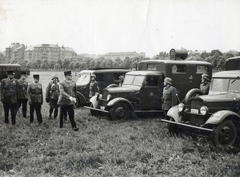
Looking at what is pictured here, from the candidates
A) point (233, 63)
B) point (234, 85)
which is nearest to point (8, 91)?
point (234, 85)

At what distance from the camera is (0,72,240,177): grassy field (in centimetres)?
464

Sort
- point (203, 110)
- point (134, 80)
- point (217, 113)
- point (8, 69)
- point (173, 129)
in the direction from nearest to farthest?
1. point (217, 113)
2. point (203, 110)
3. point (173, 129)
4. point (134, 80)
5. point (8, 69)

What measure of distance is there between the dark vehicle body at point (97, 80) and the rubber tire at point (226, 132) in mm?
7628

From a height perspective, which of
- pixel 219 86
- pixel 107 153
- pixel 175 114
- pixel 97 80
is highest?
pixel 219 86

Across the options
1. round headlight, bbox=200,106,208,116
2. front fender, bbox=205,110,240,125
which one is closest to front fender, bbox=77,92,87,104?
round headlight, bbox=200,106,208,116

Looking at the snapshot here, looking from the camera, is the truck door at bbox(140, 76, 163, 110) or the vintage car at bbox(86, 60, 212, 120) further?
the truck door at bbox(140, 76, 163, 110)

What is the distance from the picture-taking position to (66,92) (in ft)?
25.4

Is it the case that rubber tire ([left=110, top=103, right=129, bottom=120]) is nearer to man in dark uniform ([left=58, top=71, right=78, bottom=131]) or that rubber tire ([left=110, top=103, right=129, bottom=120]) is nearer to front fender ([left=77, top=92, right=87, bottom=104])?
man in dark uniform ([left=58, top=71, right=78, bottom=131])

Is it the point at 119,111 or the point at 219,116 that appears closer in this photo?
the point at 219,116

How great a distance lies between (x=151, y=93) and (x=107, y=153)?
4418 millimetres

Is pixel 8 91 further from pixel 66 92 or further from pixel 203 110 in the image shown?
pixel 203 110

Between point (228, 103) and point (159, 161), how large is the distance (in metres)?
2.32

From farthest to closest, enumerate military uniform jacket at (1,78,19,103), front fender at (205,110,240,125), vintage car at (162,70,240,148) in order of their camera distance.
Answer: military uniform jacket at (1,78,19,103), vintage car at (162,70,240,148), front fender at (205,110,240,125)

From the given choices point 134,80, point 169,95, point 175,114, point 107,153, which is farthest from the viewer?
point 134,80
